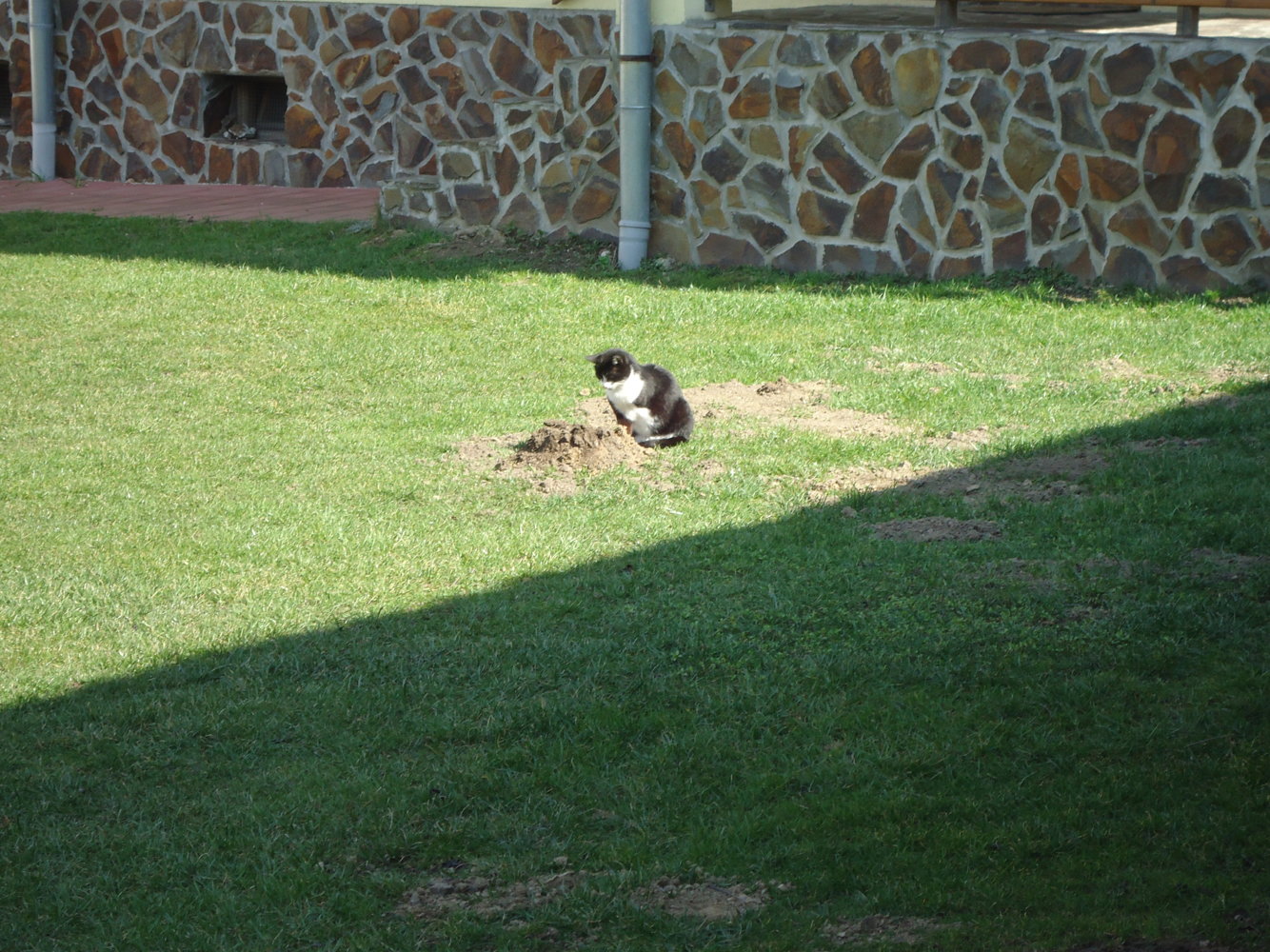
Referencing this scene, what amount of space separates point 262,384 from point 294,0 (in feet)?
25.9

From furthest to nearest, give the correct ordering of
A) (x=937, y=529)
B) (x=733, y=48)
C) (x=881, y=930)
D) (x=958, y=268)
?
(x=733, y=48), (x=958, y=268), (x=937, y=529), (x=881, y=930)

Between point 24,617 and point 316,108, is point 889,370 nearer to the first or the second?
point 24,617

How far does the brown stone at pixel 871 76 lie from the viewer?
11.0 metres

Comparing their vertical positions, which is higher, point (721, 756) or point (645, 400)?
point (645, 400)

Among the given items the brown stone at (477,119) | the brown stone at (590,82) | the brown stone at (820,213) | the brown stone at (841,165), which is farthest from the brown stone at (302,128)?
the brown stone at (841,165)

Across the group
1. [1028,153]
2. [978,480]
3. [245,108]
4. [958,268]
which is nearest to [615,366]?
[978,480]

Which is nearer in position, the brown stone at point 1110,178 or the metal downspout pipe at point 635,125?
the brown stone at point 1110,178

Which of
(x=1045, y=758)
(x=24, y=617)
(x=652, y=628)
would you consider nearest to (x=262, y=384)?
(x=24, y=617)

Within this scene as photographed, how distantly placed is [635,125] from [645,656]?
24.8ft

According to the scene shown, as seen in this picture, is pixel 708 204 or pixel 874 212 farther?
pixel 708 204

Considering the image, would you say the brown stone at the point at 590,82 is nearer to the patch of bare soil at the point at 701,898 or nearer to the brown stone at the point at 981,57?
the brown stone at the point at 981,57

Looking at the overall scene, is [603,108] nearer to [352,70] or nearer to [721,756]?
[352,70]

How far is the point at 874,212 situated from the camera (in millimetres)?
11297

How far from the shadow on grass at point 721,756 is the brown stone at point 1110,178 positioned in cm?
470
